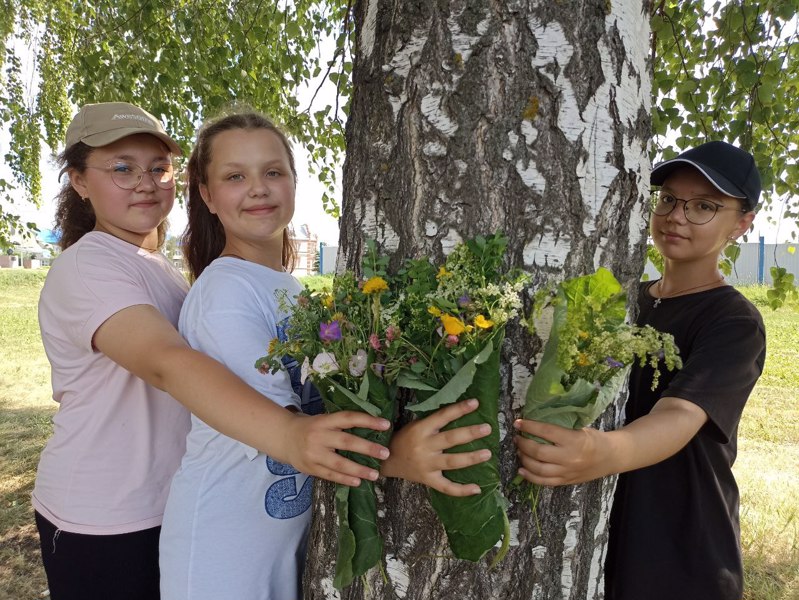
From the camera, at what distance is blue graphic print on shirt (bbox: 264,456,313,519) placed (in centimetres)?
129

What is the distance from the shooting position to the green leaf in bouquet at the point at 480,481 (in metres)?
0.94

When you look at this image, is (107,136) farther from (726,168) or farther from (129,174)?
(726,168)

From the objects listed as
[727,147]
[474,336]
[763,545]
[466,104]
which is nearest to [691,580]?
[474,336]

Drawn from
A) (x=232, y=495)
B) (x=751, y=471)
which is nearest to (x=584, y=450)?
(x=232, y=495)

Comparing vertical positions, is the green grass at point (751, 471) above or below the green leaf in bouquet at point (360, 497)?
below

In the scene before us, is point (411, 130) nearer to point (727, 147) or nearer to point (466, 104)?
point (466, 104)

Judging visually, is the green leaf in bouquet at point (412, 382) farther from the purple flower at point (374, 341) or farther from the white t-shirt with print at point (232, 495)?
the white t-shirt with print at point (232, 495)

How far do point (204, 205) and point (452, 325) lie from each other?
3.85 ft

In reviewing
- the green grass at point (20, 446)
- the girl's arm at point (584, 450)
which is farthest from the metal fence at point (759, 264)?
the girl's arm at point (584, 450)

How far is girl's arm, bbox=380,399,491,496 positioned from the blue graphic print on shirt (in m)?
0.42

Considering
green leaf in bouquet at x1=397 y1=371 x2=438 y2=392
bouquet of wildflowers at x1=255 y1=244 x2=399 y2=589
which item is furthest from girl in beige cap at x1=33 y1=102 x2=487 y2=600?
green leaf in bouquet at x1=397 y1=371 x2=438 y2=392

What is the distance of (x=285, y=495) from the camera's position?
132 cm

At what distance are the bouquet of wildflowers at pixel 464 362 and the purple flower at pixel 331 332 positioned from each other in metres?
0.09

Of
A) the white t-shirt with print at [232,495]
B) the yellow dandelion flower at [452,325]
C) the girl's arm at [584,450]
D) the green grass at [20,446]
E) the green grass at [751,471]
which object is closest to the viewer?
the yellow dandelion flower at [452,325]
